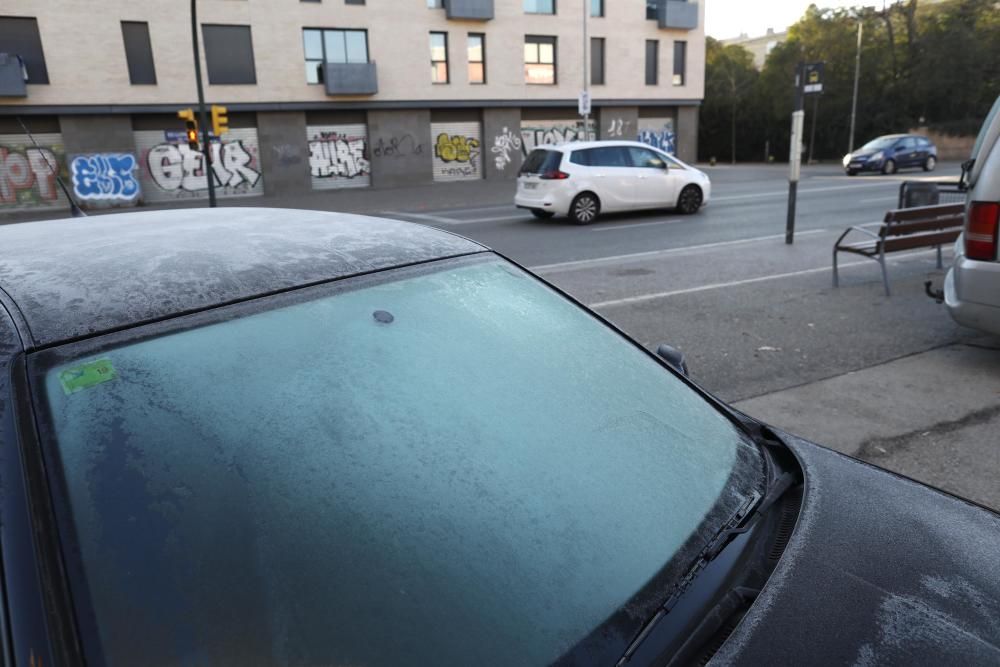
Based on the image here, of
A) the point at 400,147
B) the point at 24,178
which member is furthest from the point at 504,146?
the point at 24,178

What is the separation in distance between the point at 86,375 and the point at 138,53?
29636 mm

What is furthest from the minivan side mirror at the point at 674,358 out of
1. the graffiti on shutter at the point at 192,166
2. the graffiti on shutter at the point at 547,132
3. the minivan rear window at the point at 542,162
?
the graffiti on shutter at the point at 547,132

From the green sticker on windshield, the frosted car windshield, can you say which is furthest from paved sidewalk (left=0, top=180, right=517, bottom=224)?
the green sticker on windshield

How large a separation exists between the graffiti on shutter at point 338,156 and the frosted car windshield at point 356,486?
97.7 ft

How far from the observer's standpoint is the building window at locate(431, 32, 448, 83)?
31266 mm

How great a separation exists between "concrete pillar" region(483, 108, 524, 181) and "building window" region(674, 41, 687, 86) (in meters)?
9.94

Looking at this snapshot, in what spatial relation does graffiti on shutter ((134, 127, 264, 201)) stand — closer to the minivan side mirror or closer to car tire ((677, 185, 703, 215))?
car tire ((677, 185, 703, 215))

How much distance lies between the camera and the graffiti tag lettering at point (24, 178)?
82.9ft

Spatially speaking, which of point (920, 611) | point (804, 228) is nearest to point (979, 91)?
point (804, 228)

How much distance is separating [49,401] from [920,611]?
5.40 feet

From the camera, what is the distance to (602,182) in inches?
596

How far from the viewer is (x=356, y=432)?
1407 millimetres

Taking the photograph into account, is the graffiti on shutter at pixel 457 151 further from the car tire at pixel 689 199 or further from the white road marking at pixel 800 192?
the car tire at pixel 689 199

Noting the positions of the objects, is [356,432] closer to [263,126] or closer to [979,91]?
[263,126]
